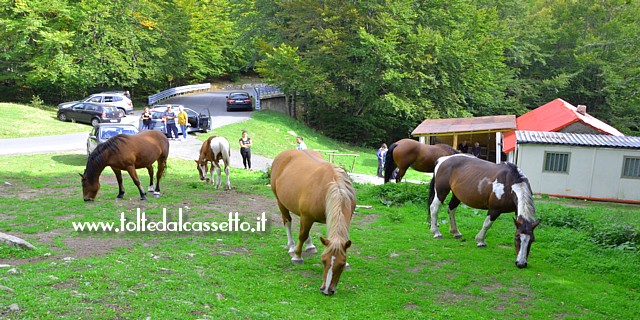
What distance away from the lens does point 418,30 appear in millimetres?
40094

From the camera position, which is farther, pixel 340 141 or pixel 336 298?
pixel 340 141

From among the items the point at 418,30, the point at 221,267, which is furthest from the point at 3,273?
the point at 418,30

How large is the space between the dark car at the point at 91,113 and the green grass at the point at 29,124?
607 mm

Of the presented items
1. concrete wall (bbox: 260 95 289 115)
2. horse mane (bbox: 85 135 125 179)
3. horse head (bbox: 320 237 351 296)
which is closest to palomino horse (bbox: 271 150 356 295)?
horse head (bbox: 320 237 351 296)

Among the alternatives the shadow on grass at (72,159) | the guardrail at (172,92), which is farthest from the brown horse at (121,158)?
the guardrail at (172,92)

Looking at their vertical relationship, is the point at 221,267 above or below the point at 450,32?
below

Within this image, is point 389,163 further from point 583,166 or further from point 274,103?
point 274,103

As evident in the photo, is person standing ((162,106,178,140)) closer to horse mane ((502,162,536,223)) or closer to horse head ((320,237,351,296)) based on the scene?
horse mane ((502,162,536,223))

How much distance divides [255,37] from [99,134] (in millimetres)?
26115

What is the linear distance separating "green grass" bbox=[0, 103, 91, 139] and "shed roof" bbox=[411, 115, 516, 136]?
21.2 meters

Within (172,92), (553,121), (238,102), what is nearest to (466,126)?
(553,121)

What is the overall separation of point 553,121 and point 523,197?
23323mm

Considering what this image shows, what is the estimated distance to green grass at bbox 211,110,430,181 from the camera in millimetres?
31000

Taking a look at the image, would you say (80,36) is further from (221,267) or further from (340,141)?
(221,267)
